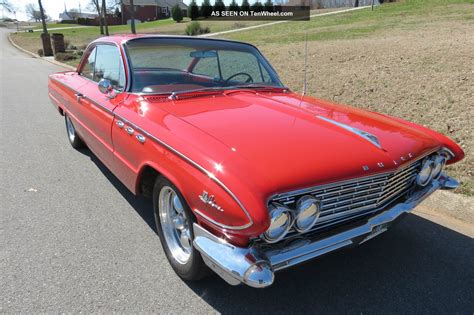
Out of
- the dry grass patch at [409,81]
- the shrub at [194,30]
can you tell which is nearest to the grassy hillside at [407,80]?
the dry grass patch at [409,81]

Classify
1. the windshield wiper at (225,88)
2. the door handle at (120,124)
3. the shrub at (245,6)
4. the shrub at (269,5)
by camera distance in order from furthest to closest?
the shrub at (245,6) → the shrub at (269,5) → the windshield wiper at (225,88) → the door handle at (120,124)

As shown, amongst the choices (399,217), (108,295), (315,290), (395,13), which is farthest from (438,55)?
(395,13)

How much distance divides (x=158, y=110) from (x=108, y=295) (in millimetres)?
1329

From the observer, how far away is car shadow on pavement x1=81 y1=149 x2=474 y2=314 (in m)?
2.36

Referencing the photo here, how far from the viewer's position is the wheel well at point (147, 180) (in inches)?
109

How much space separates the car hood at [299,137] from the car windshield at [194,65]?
0.39 metres

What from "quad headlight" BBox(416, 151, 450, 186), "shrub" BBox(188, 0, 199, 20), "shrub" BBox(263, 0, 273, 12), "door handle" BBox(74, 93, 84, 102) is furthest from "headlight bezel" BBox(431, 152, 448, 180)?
"shrub" BBox(188, 0, 199, 20)

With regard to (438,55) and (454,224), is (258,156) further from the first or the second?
(438,55)

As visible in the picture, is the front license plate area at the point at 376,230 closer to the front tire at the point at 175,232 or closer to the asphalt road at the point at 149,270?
the asphalt road at the point at 149,270

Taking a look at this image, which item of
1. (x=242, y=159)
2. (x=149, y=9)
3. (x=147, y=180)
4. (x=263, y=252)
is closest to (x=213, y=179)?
(x=242, y=159)

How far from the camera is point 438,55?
7.80 metres

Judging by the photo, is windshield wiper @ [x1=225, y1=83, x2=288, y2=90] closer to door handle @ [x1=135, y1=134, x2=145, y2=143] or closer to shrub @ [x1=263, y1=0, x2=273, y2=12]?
door handle @ [x1=135, y1=134, x2=145, y2=143]

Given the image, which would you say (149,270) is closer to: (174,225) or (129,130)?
(174,225)

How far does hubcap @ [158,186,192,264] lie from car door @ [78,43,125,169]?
95cm
